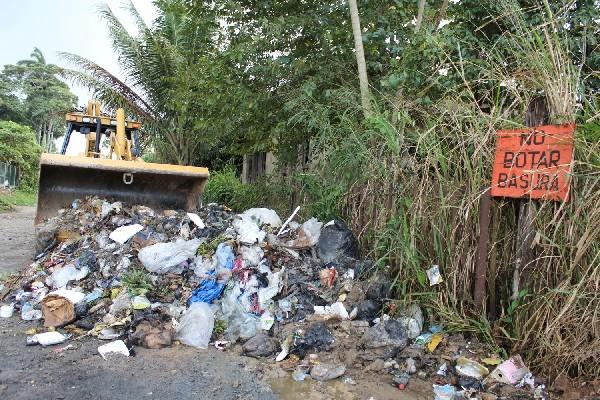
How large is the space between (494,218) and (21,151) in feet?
66.5

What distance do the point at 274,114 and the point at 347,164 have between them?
2122 millimetres

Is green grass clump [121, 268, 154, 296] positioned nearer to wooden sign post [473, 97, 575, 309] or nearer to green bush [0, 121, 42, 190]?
wooden sign post [473, 97, 575, 309]

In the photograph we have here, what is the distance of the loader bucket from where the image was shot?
16.9ft

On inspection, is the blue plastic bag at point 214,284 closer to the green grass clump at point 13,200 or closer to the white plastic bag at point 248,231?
the white plastic bag at point 248,231

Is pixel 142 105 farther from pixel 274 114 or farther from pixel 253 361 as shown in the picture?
pixel 253 361

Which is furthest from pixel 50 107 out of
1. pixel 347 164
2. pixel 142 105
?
pixel 347 164

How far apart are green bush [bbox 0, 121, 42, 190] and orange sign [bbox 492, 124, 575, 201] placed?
1913 centimetres

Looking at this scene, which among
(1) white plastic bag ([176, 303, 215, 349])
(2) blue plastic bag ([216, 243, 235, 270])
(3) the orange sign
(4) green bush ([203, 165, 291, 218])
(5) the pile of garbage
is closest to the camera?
(3) the orange sign

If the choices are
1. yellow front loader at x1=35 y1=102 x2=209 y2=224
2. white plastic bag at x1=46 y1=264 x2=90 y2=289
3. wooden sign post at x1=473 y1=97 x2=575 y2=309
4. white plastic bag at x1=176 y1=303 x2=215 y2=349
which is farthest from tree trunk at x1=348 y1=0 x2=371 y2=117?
white plastic bag at x1=46 y1=264 x2=90 y2=289

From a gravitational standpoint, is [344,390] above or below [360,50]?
below

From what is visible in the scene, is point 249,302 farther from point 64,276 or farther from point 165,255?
point 64,276

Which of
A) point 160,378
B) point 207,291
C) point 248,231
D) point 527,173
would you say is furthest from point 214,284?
point 527,173

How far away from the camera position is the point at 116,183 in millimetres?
5758

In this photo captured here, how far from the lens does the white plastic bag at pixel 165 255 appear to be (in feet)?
13.1
